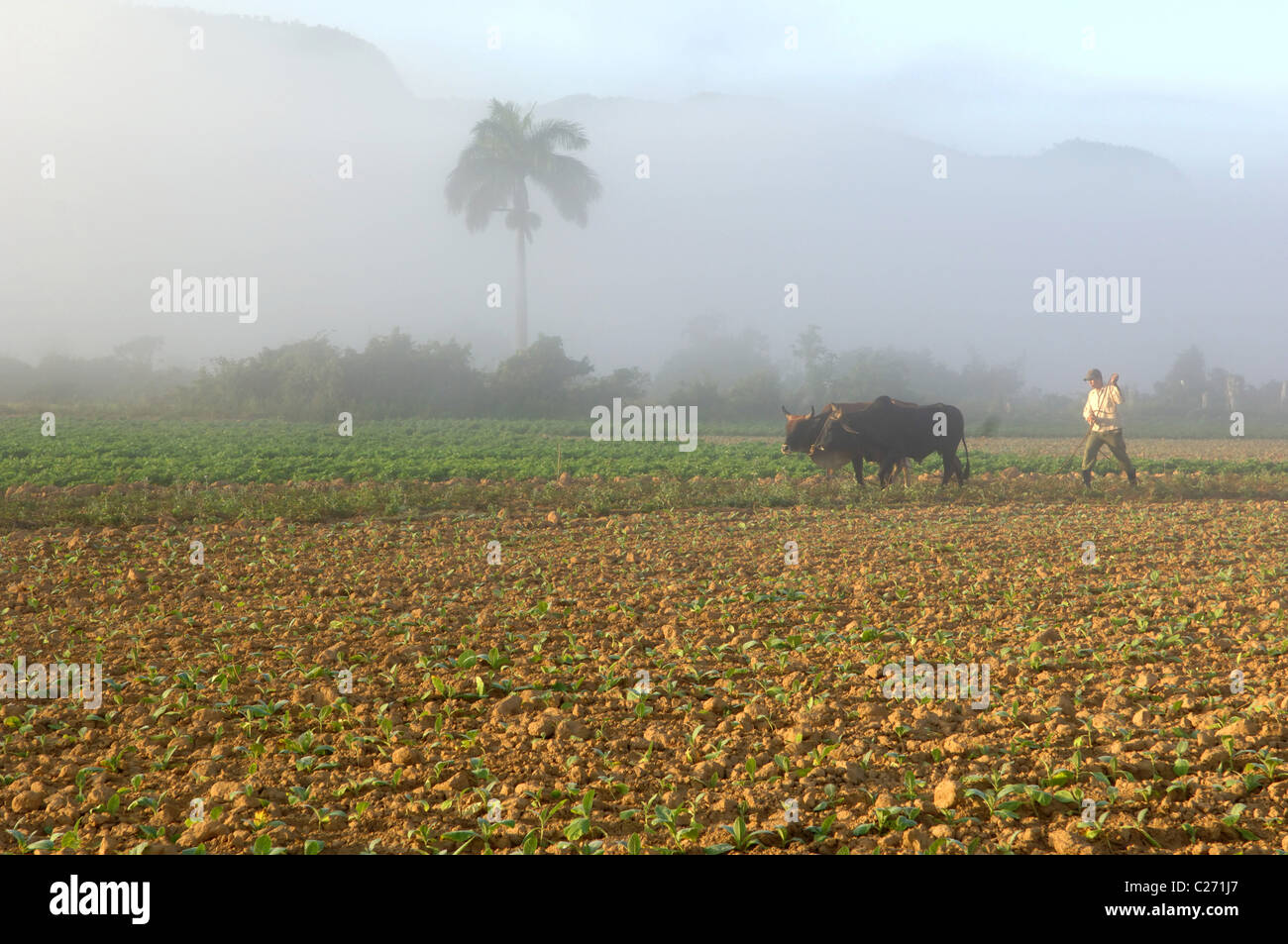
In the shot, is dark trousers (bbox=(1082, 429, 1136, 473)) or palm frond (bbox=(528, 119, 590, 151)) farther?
palm frond (bbox=(528, 119, 590, 151))

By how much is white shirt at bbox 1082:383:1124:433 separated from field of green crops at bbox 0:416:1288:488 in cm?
333

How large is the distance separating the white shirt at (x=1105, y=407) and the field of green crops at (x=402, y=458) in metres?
3.33

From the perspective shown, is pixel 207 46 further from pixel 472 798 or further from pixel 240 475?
pixel 472 798

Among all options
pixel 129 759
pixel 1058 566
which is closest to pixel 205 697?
pixel 129 759

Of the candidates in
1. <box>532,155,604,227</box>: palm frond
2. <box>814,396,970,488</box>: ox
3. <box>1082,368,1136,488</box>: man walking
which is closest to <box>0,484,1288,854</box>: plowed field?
<box>1082,368,1136,488</box>: man walking

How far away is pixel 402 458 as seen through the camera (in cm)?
2091

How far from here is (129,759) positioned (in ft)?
17.6

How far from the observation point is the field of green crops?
59.6ft

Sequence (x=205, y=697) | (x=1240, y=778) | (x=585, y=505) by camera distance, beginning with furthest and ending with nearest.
Answer: 1. (x=585, y=505)
2. (x=205, y=697)
3. (x=1240, y=778)

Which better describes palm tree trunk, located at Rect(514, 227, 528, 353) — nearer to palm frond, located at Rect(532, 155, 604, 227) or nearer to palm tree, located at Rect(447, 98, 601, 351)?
palm tree, located at Rect(447, 98, 601, 351)

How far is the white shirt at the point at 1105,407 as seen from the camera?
47.9 feet

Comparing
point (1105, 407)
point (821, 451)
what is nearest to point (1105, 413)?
point (1105, 407)

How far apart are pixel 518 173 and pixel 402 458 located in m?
32.3

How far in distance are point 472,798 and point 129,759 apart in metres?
2.14
